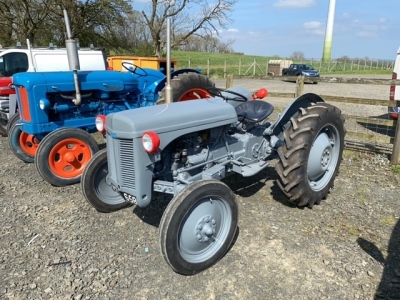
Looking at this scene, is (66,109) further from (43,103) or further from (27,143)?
(27,143)

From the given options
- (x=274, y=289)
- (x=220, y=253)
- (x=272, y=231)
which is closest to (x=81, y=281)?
(x=220, y=253)

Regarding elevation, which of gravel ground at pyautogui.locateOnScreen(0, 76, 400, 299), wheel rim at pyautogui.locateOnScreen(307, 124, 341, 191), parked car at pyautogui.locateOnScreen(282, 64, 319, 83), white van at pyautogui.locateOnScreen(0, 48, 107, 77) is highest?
white van at pyautogui.locateOnScreen(0, 48, 107, 77)

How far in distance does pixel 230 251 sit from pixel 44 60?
5.31 meters

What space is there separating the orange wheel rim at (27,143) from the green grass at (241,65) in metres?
17.8

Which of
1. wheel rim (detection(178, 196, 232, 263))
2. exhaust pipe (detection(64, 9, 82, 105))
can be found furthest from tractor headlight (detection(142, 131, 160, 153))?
exhaust pipe (detection(64, 9, 82, 105))

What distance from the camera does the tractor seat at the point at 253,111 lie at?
3.35 metres

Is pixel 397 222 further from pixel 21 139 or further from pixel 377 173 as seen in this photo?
pixel 21 139

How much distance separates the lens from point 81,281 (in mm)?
2480

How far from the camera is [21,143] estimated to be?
16.9 feet

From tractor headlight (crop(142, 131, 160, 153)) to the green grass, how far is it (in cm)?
2027

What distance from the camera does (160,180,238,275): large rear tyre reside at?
2314 mm

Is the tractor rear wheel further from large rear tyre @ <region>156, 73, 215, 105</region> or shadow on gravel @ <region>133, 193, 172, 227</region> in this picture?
shadow on gravel @ <region>133, 193, 172, 227</region>

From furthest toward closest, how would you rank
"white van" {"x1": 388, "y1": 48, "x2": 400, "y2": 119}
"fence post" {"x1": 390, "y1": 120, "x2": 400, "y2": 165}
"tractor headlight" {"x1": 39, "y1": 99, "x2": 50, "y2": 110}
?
1. "white van" {"x1": 388, "y1": 48, "x2": 400, "y2": 119}
2. "fence post" {"x1": 390, "y1": 120, "x2": 400, "y2": 165}
3. "tractor headlight" {"x1": 39, "y1": 99, "x2": 50, "y2": 110}

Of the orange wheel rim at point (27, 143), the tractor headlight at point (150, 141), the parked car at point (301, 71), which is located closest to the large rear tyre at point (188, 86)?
the orange wheel rim at point (27, 143)
